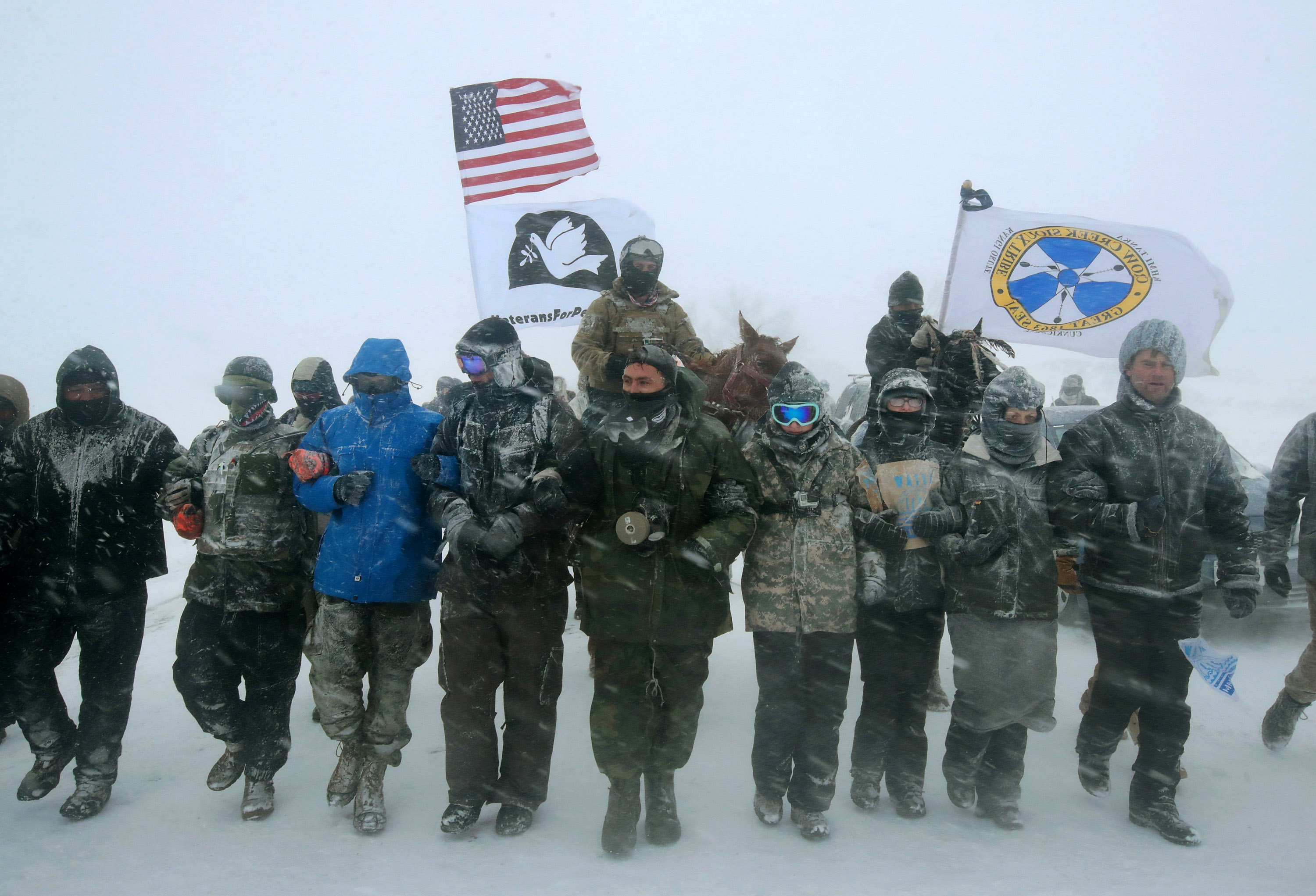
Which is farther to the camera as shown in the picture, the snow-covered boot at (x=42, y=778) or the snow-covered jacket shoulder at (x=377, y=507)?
the snow-covered boot at (x=42, y=778)

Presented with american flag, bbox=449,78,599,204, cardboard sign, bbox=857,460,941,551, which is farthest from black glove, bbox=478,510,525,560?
american flag, bbox=449,78,599,204

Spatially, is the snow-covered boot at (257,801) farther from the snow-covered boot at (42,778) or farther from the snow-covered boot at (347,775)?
the snow-covered boot at (42,778)

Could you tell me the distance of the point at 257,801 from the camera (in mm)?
3719

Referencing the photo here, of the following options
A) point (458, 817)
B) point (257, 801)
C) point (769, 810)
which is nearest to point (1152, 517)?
point (769, 810)

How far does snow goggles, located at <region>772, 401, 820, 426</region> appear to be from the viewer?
11.7 ft

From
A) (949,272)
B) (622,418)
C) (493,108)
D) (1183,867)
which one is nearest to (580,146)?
(493,108)

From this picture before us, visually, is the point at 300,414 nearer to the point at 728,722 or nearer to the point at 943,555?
the point at 728,722

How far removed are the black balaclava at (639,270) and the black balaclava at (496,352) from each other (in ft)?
3.49

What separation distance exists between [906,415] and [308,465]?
2.97 metres

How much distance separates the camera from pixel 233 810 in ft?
12.3

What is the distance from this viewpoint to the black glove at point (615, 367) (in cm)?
412

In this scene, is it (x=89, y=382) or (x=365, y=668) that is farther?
(x=89, y=382)

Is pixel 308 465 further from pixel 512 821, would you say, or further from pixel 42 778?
pixel 42 778

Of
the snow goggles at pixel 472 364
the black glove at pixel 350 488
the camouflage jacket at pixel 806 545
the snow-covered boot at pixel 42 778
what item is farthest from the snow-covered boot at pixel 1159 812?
the snow-covered boot at pixel 42 778
